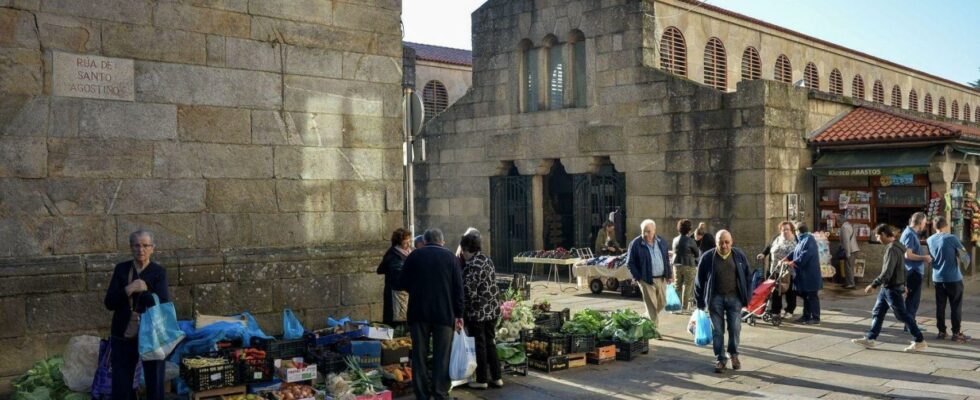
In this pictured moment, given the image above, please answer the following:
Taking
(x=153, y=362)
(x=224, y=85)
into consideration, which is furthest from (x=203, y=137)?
(x=153, y=362)

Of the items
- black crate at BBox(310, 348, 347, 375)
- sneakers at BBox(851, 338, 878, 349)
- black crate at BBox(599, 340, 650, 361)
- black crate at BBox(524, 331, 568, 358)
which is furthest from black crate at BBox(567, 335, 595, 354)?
sneakers at BBox(851, 338, 878, 349)

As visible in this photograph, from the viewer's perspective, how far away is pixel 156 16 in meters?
9.47

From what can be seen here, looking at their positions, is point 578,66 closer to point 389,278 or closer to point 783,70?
Answer: point 783,70

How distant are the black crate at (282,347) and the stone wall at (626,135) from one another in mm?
10649

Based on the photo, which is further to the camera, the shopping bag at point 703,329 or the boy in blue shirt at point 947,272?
the boy in blue shirt at point 947,272

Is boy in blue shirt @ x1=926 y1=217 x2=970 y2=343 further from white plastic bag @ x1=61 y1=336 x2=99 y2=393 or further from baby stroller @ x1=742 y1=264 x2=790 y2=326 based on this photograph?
white plastic bag @ x1=61 y1=336 x2=99 y2=393

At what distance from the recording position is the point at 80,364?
8250mm

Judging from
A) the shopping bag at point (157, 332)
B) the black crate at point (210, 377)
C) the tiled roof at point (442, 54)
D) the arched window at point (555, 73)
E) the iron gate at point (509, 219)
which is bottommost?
the black crate at point (210, 377)

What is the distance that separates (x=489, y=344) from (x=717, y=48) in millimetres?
13942

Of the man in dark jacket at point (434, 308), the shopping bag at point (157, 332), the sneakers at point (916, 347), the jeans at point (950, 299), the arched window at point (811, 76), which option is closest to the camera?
the shopping bag at point (157, 332)

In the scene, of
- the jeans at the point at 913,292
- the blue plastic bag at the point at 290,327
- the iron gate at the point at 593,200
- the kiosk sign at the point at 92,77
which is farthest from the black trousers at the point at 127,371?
the iron gate at the point at 593,200

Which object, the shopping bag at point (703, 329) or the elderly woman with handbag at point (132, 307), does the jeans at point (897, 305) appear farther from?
the elderly woman with handbag at point (132, 307)

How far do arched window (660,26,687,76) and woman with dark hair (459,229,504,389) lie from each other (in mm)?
11620

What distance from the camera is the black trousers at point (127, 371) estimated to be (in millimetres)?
7719
